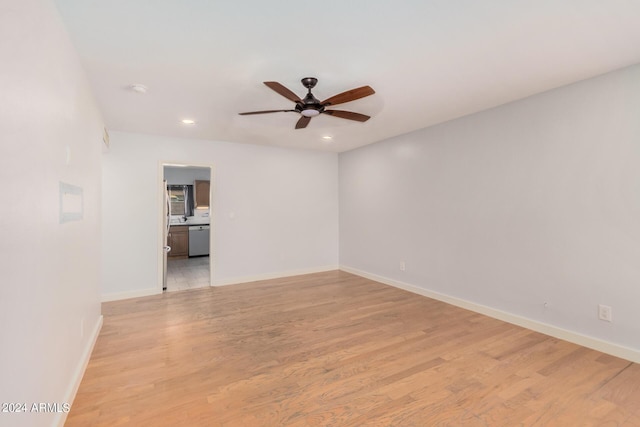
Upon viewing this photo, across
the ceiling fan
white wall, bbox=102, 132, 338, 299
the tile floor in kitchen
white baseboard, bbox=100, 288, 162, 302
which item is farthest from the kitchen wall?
the ceiling fan

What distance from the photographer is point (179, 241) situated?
773cm

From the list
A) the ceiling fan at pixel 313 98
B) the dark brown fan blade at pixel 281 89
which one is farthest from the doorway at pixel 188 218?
the dark brown fan blade at pixel 281 89

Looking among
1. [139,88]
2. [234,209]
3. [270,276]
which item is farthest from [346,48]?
[270,276]

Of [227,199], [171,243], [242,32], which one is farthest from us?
[171,243]

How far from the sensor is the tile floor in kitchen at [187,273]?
5156mm

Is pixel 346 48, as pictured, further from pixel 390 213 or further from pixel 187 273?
pixel 187 273

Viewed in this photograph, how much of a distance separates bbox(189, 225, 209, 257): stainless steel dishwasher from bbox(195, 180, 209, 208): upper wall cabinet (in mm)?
691

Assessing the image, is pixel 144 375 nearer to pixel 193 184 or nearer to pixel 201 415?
pixel 201 415

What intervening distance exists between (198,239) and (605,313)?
302 inches

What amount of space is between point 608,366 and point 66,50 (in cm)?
456

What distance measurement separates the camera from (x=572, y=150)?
2945mm

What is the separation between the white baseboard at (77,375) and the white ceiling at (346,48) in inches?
89.6

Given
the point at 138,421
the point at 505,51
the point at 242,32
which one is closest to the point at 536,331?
the point at 505,51

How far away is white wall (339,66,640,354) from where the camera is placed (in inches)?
104
